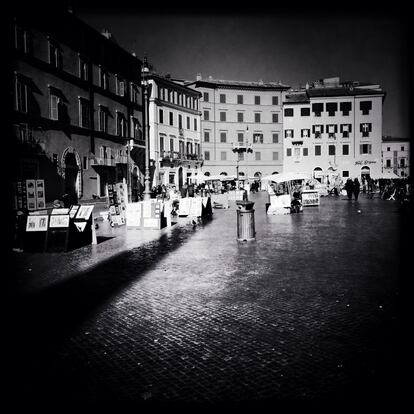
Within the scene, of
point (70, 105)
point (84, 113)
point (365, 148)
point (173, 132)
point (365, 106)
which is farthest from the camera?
point (365, 148)

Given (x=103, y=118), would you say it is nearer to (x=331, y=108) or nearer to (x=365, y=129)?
(x=331, y=108)

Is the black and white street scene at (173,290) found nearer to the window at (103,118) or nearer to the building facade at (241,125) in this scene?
the window at (103,118)

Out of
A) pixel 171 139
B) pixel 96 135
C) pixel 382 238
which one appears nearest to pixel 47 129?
pixel 96 135

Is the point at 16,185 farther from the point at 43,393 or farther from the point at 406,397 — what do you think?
the point at 406,397

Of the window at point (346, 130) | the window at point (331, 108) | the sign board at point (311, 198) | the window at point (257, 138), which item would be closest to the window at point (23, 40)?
the sign board at point (311, 198)

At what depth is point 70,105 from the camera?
99.9 feet

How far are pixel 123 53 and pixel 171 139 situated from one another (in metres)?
19.1

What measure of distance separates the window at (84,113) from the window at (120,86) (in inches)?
236

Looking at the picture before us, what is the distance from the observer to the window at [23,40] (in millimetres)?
24703

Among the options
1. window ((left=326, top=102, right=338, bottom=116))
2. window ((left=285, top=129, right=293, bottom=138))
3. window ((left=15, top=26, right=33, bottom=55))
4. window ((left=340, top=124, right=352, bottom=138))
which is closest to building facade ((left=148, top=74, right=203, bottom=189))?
window ((left=285, top=129, right=293, bottom=138))

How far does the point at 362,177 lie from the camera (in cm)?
6331

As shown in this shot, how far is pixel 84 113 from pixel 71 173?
199 inches

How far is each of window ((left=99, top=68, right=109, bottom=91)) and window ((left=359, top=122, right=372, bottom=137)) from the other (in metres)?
42.4

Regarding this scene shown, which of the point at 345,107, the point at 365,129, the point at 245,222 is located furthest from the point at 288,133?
the point at 245,222
